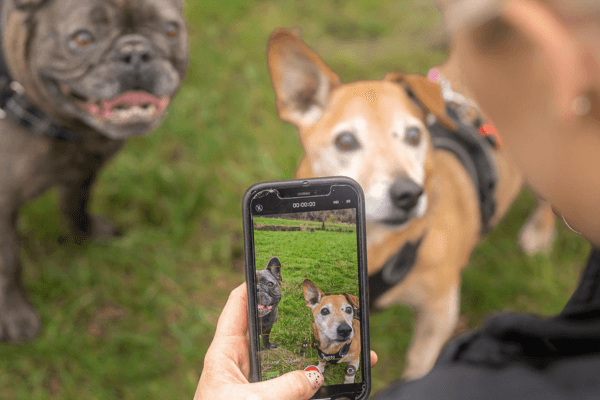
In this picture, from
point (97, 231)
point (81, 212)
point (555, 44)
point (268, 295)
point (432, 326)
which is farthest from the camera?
point (97, 231)

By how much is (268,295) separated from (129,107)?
1035 millimetres

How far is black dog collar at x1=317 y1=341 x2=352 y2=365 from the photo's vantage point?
996mm

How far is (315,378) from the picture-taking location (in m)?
0.93

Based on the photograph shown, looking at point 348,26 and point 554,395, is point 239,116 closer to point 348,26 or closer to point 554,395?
point 348,26

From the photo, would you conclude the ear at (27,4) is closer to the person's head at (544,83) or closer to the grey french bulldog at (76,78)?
the grey french bulldog at (76,78)

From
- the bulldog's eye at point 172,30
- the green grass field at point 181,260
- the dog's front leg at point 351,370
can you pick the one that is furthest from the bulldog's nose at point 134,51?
the dog's front leg at point 351,370

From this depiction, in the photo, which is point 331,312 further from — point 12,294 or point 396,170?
point 12,294

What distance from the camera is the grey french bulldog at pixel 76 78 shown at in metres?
1.47

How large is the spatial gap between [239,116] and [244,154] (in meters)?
0.31

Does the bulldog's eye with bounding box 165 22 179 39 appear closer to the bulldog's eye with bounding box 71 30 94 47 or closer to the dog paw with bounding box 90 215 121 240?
the bulldog's eye with bounding box 71 30 94 47

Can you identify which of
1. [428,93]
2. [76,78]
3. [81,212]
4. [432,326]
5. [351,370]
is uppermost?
[76,78]

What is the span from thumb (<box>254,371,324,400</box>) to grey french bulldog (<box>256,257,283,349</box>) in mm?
109

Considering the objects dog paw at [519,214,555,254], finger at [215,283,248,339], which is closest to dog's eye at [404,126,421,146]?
finger at [215,283,248,339]

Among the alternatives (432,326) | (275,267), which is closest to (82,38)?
(275,267)
